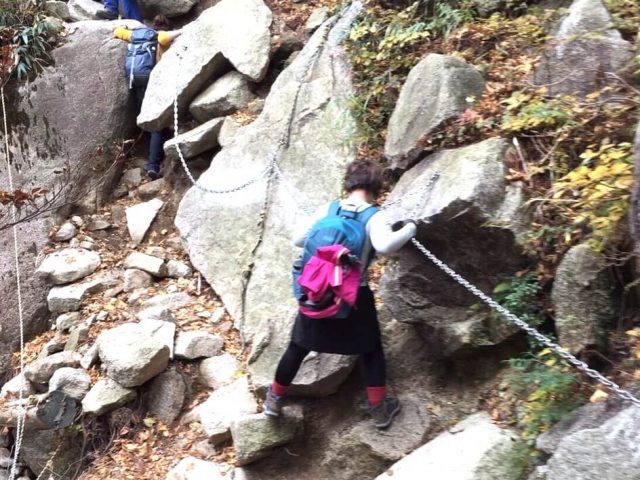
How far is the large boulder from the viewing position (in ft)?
30.2

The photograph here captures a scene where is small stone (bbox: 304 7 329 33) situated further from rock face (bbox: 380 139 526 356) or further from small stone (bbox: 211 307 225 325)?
rock face (bbox: 380 139 526 356)

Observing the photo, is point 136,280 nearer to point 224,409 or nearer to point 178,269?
point 178,269

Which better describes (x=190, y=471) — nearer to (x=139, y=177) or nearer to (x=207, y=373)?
(x=207, y=373)

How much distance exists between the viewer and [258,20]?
8.71 metres

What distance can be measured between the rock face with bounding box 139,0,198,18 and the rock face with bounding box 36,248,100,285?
14.6 ft

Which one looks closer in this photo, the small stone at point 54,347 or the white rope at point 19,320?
the white rope at point 19,320

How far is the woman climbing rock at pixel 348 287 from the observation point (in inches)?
164

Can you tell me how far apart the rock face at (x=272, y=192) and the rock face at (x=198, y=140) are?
582 millimetres

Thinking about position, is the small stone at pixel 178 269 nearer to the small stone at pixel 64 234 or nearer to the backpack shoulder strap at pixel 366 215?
the small stone at pixel 64 234

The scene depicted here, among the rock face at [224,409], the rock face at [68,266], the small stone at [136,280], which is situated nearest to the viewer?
the rock face at [224,409]

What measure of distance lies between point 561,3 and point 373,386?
12.6 feet

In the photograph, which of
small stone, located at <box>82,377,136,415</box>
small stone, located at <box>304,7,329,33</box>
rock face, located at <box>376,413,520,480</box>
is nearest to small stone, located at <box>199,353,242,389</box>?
small stone, located at <box>82,377,136,415</box>

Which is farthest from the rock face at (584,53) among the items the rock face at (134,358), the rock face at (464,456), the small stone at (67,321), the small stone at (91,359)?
the small stone at (67,321)

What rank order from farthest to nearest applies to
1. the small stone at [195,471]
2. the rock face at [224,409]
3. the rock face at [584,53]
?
the rock face at [224,409] → the small stone at [195,471] → the rock face at [584,53]
